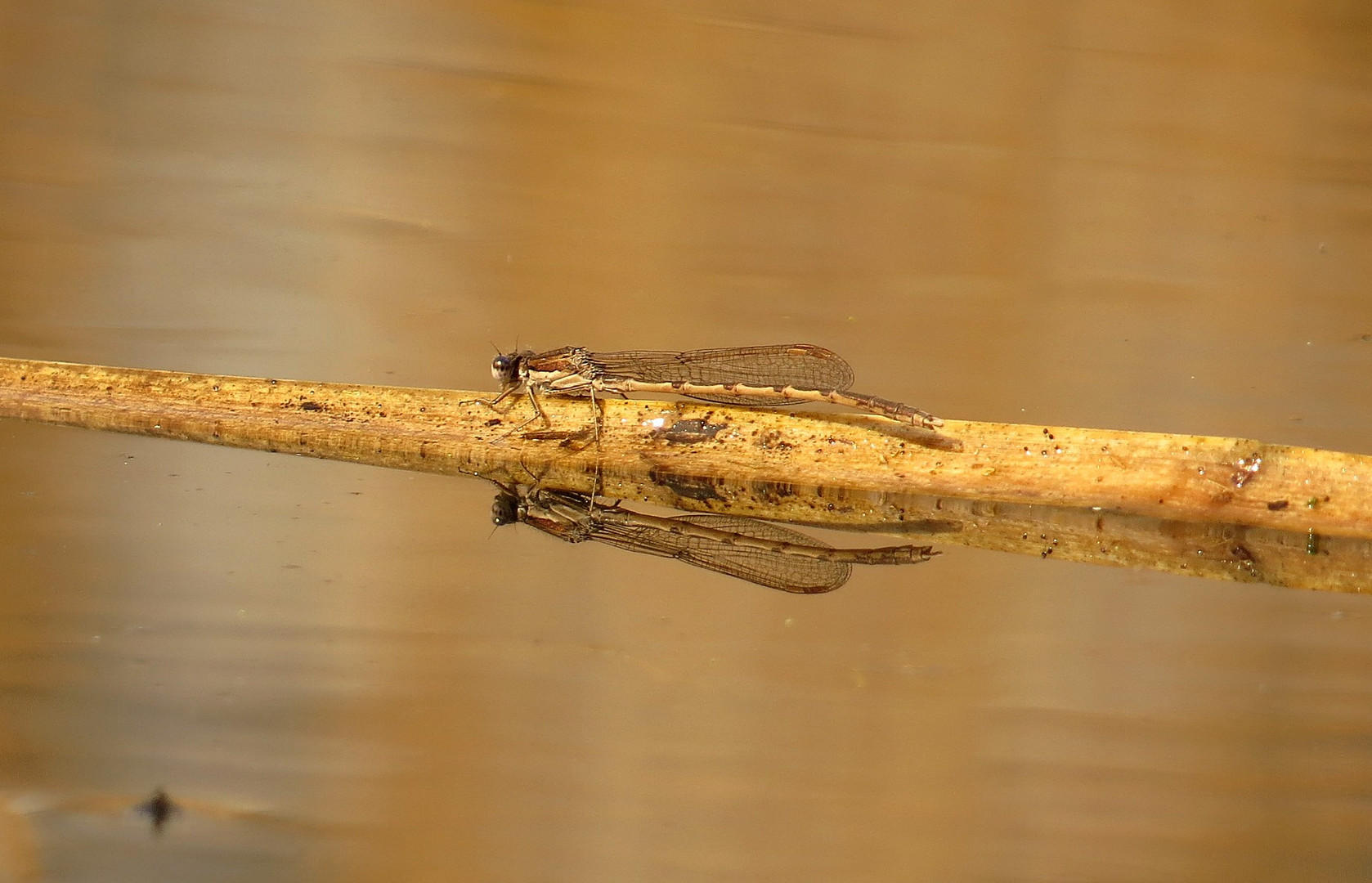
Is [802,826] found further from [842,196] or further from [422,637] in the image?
[842,196]

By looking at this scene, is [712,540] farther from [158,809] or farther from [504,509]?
[158,809]

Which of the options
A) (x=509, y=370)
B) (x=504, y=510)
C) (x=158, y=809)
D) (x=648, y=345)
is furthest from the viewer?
(x=648, y=345)

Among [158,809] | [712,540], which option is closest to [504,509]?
[712,540]

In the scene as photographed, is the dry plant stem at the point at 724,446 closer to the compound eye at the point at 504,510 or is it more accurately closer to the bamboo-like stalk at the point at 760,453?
the bamboo-like stalk at the point at 760,453

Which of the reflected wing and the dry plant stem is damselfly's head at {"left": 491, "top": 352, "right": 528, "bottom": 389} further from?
the reflected wing

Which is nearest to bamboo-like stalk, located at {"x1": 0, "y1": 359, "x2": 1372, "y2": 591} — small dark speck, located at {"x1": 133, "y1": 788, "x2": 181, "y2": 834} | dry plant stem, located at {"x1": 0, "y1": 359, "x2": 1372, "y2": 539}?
dry plant stem, located at {"x1": 0, "y1": 359, "x2": 1372, "y2": 539}

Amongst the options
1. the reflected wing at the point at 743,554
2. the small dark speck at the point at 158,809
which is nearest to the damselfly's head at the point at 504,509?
the reflected wing at the point at 743,554

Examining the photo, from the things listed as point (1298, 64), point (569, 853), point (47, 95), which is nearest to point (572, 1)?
point (47, 95)
